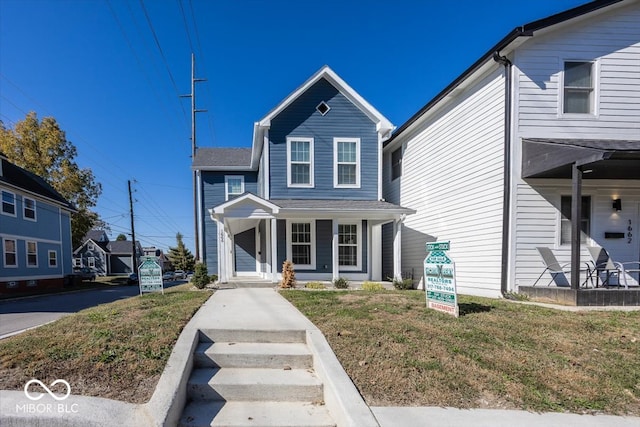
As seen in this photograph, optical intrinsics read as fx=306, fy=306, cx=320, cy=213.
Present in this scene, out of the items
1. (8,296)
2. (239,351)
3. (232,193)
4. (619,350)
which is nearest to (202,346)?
(239,351)

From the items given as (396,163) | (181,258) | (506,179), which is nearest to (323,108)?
(396,163)

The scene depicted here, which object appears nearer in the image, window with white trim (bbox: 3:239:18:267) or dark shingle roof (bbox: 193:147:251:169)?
dark shingle roof (bbox: 193:147:251:169)

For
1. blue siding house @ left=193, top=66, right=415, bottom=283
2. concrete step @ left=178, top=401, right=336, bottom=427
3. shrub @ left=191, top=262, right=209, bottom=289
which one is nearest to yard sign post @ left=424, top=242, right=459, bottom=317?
concrete step @ left=178, top=401, right=336, bottom=427

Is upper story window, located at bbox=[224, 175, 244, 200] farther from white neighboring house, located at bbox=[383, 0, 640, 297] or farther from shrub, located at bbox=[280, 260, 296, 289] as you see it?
white neighboring house, located at bbox=[383, 0, 640, 297]

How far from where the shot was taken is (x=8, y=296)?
15086mm

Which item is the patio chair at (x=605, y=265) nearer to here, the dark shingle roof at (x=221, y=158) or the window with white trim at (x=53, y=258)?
the dark shingle roof at (x=221, y=158)

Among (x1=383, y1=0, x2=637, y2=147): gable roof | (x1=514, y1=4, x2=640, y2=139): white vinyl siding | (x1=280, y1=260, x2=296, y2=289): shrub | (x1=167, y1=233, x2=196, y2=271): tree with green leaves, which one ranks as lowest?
(x1=167, y1=233, x2=196, y2=271): tree with green leaves

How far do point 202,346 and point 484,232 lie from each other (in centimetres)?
781

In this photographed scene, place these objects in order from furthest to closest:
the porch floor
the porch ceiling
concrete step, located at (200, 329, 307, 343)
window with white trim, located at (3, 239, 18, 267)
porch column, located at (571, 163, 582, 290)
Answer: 1. window with white trim, located at (3, 239, 18, 267)
2. porch column, located at (571, 163, 582, 290)
3. the porch floor
4. the porch ceiling
5. concrete step, located at (200, 329, 307, 343)

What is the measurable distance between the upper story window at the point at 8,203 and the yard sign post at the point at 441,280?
71.5 ft

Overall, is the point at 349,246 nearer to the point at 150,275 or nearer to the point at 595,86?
the point at 150,275

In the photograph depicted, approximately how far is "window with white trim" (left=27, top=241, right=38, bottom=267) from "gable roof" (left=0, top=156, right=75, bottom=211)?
297cm

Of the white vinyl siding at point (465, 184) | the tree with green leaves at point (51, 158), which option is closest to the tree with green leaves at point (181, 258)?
the tree with green leaves at point (51, 158)

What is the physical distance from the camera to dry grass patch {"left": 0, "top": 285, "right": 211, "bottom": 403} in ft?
9.89
